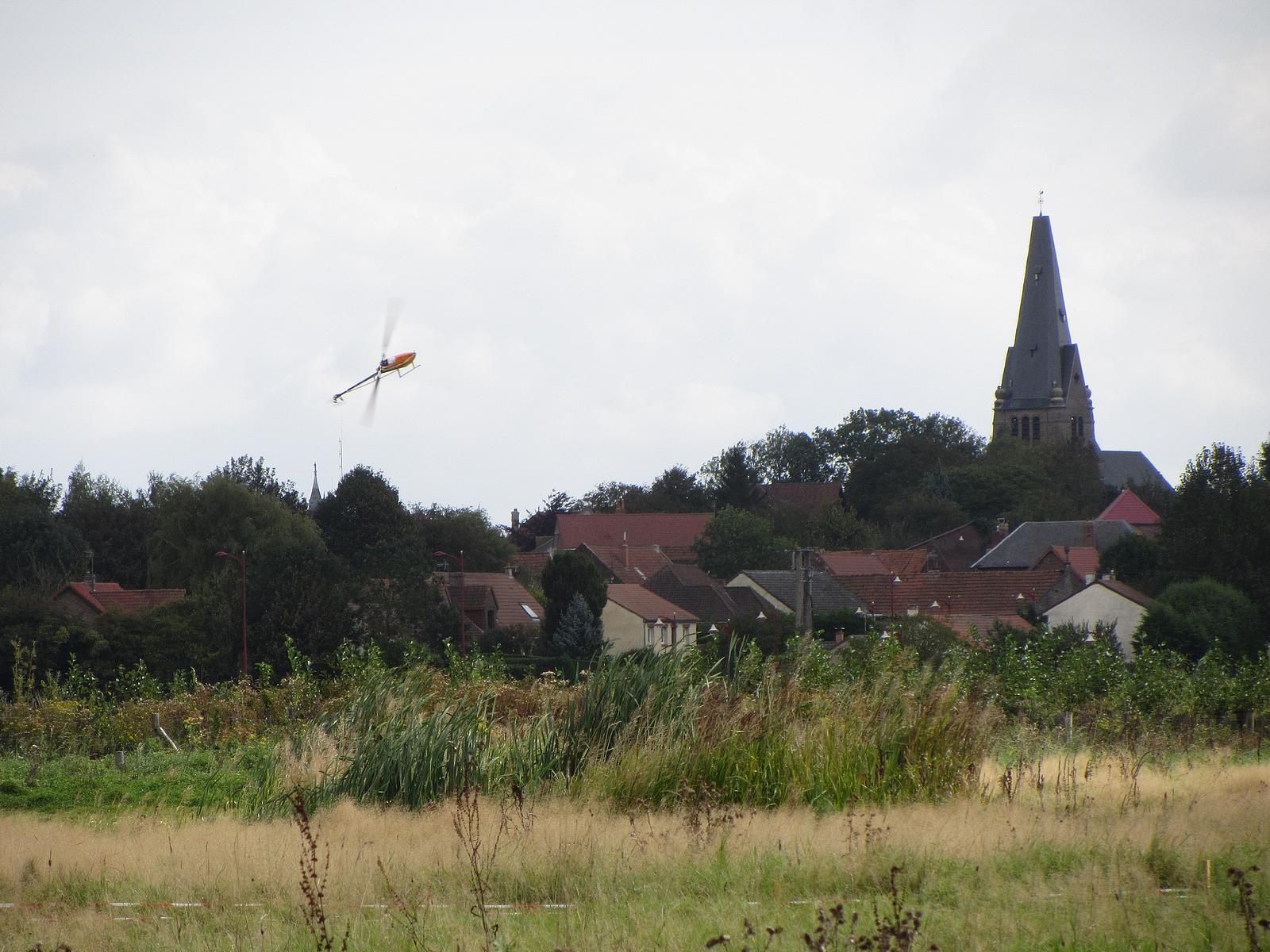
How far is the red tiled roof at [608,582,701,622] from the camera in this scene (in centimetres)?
6309

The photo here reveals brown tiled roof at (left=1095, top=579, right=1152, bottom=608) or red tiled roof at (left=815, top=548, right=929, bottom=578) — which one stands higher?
red tiled roof at (left=815, top=548, right=929, bottom=578)

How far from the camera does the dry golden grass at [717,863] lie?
22.5 feet

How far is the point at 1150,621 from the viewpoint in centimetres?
4603

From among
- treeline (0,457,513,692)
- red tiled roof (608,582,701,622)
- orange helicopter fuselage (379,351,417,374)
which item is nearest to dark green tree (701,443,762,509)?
treeline (0,457,513,692)

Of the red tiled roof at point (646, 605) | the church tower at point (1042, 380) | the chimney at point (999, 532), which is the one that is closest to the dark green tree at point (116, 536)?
the red tiled roof at point (646, 605)

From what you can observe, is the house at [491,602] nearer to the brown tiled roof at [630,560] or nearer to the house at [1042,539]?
the brown tiled roof at [630,560]

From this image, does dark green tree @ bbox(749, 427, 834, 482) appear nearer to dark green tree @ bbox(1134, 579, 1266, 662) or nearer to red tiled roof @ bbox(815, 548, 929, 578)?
red tiled roof @ bbox(815, 548, 929, 578)

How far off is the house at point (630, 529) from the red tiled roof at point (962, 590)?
35.0m

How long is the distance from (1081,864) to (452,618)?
150ft

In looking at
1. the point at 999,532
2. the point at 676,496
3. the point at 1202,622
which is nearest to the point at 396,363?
the point at 1202,622

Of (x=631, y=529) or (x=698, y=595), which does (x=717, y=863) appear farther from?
(x=631, y=529)

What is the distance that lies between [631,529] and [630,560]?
34.5 ft

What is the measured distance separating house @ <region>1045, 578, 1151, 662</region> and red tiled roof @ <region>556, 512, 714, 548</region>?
175 feet

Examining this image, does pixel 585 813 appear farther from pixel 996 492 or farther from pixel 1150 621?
pixel 996 492
